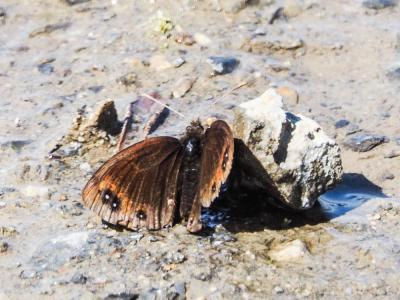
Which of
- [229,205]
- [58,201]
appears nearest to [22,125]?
[58,201]

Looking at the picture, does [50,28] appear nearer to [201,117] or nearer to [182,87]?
[182,87]

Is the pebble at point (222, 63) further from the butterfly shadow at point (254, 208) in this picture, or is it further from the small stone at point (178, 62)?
the butterfly shadow at point (254, 208)

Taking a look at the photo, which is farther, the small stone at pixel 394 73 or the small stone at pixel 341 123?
the small stone at pixel 394 73

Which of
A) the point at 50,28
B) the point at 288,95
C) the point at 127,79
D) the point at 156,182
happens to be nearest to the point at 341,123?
the point at 288,95

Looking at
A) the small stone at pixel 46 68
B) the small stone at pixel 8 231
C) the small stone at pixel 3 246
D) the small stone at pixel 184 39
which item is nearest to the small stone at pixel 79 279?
the small stone at pixel 3 246

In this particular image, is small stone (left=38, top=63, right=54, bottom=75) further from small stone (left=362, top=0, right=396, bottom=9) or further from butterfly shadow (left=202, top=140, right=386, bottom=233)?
small stone (left=362, top=0, right=396, bottom=9)

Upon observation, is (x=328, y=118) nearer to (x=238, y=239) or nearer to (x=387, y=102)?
(x=387, y=102)
